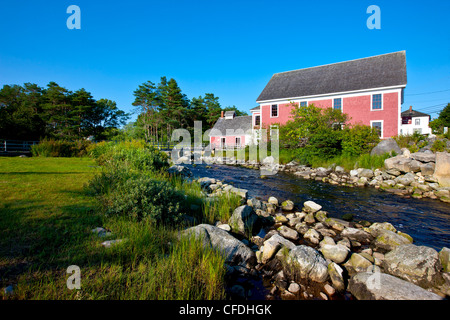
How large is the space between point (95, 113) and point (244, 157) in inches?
1376

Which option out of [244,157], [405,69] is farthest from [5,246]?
[405,69]

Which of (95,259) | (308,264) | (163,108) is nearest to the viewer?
(95,259)

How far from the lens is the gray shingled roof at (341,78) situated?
2027cm

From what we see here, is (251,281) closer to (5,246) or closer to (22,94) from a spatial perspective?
(5,246)

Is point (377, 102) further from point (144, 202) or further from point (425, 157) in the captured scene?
point (144, 202)

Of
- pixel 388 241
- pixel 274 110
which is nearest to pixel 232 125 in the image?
pixel 274 110

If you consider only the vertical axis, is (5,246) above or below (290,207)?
above

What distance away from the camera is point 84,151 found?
57.2 feet

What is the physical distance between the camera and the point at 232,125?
1481 inches

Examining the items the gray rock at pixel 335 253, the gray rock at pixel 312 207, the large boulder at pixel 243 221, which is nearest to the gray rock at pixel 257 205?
the large boulder at pixel 243 221

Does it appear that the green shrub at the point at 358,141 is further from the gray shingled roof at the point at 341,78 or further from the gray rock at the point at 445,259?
the gray rock at the point at 445,259

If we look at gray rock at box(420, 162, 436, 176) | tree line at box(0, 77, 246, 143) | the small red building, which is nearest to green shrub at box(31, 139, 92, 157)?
tree line at box(0, 77, 246, 143)

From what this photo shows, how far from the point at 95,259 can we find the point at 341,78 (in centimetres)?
2726

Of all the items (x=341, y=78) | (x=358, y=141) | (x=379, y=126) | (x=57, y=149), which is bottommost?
(x=57, y=149)
